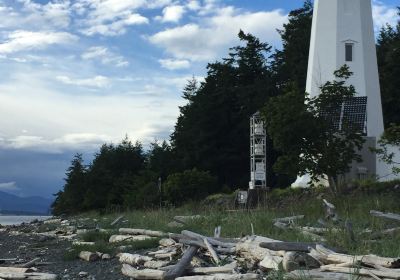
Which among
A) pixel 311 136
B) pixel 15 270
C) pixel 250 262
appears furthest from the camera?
pixel 311 136

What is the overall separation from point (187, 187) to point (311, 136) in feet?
59.2

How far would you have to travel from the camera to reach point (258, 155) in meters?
38.7

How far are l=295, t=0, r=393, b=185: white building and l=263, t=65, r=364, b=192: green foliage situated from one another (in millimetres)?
9310

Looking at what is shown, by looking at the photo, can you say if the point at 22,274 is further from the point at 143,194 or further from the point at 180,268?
the point at 143,194

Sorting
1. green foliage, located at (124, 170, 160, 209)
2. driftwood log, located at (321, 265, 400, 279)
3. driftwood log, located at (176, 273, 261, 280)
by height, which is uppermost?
green foliage, located at (124, 170, 160, 209)

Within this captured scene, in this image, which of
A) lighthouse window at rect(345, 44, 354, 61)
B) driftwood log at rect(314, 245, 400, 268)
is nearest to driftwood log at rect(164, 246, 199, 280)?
driftwood log at rect(314, 245, 400, 268)

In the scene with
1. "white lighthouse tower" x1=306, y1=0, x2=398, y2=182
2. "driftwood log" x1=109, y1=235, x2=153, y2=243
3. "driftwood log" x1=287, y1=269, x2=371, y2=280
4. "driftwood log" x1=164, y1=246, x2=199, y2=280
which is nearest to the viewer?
"driftwood log" x1=287, y1=269, x2=371, y2=280

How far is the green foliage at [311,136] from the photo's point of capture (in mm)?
23109

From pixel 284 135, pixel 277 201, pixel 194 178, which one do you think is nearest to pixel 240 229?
pixel 284 135

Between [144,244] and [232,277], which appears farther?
[144,244]

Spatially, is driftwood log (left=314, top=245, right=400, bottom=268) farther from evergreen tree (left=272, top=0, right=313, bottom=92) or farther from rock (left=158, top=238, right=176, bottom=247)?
evergreen tree (left=272, top=0, right=313, bottom=92)

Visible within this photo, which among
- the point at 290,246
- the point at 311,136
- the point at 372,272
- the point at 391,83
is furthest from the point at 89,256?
the point at 391,83

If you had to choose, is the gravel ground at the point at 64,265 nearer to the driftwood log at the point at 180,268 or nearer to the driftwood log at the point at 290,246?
the driftwood log at the point at 180,268

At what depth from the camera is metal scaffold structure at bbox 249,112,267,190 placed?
123 ft
